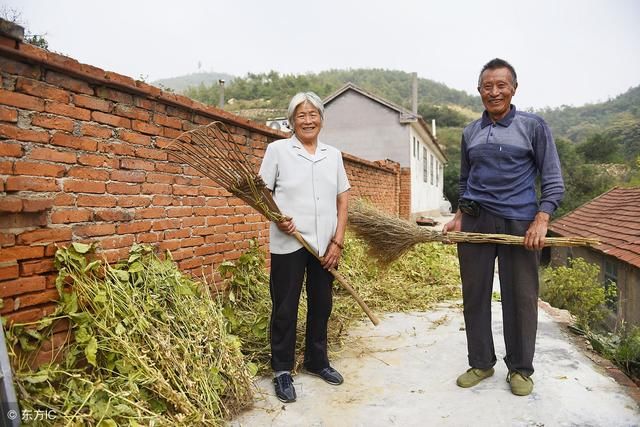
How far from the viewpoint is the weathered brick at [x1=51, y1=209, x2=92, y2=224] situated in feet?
7.47

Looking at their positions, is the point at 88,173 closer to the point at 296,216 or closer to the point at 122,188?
the point at 122,188

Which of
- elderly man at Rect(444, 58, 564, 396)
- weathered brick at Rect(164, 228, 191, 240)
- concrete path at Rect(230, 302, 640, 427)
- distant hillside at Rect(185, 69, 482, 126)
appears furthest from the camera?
distant hillside at Rect(185, 69, 482, 126)

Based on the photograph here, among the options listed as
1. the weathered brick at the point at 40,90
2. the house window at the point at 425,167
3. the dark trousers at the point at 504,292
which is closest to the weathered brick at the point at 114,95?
the weathered brick at the point at 40,90

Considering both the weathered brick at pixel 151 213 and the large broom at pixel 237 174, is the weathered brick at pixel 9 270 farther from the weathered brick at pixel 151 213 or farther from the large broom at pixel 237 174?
the large broom at pixel 237 174

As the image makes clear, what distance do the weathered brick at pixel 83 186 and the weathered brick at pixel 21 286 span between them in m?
0.51

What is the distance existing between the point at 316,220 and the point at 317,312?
0.63 meters

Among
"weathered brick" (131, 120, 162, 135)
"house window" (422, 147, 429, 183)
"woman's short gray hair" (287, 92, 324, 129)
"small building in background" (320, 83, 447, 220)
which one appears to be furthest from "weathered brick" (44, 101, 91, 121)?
"house window" (422, 147, 429, 183)

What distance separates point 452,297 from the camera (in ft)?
16.9

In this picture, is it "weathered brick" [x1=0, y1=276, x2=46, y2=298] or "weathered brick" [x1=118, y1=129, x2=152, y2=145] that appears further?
"weathered brick" [x1=118, y1=129, x2=152, y2=145]

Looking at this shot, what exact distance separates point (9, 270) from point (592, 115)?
3025 inches

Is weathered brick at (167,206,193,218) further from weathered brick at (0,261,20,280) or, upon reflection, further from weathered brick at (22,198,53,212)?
weathered brick at (0,261,20,280)

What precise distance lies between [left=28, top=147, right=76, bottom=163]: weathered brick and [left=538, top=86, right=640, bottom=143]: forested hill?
58.7m

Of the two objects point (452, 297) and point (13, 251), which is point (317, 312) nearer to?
point (13, 251)

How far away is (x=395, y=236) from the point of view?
3.24m
